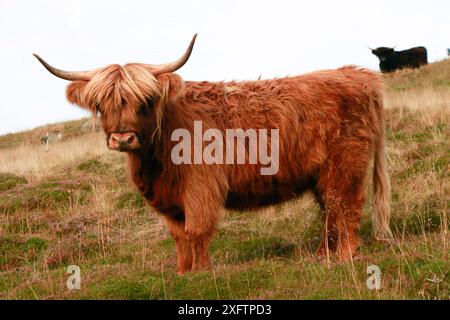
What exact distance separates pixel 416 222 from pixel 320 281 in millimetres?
2208

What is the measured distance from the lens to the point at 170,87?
527 cm

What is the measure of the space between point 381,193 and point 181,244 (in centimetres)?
211

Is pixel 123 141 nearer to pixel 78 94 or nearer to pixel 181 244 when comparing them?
pixel 78 94

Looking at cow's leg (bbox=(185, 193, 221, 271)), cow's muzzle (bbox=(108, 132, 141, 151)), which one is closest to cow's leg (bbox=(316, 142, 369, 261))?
cow's leg (bbox=(185, 193, 221, 271))

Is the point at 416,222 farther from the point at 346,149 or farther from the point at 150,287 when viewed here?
the point at 150,287

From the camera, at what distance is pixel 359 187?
19.4 ft

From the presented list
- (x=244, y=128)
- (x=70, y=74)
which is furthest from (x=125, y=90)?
(x=244, y=128)

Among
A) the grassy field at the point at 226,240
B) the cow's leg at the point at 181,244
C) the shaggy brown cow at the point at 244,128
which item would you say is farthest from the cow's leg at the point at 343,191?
the cow's leg at the point at 181,244

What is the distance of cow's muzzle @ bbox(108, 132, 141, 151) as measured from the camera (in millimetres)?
4828

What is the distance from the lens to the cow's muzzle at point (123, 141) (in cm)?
483

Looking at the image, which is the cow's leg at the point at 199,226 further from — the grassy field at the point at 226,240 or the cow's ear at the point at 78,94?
the cow's ear at the point at 78,94

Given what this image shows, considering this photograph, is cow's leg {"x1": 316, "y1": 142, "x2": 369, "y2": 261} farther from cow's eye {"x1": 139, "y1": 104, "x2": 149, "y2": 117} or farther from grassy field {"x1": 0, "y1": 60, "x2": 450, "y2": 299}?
cow's eye {"x1": 139, "y1": 104, "x2": 149, "y2": 117}

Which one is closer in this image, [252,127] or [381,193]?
[252,127]
